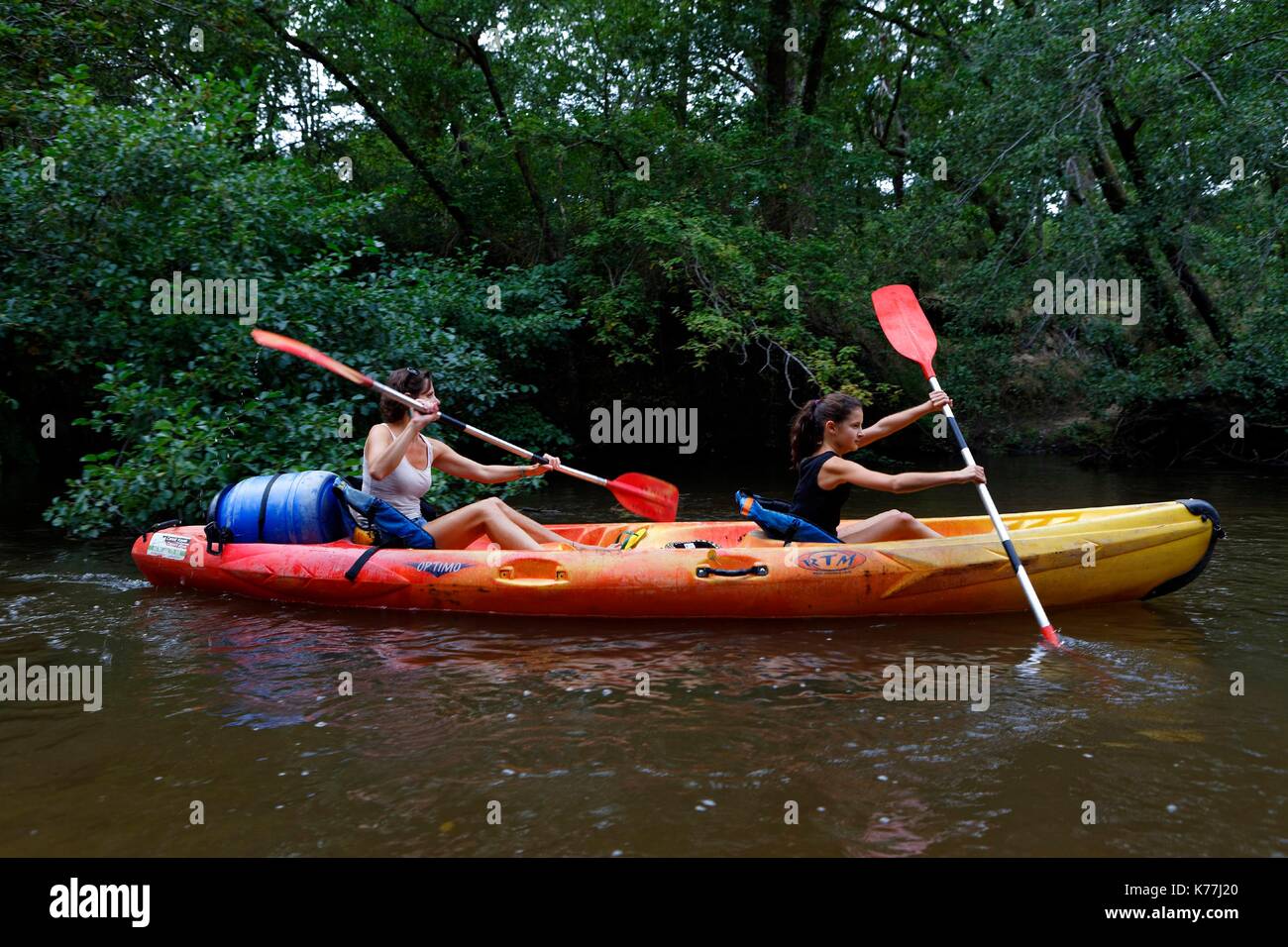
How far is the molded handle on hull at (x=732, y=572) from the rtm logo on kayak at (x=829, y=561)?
142 mm

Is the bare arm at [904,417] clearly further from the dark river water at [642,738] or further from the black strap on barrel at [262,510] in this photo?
the black strap on barrel at [262,510]

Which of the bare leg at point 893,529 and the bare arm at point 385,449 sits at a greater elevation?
the bare arm at point 385,449

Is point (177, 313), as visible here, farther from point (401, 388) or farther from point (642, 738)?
point (642, 738)

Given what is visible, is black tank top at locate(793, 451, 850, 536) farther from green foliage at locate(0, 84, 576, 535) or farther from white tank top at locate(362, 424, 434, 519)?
green foliage at locate(0, 84, 576, 535)

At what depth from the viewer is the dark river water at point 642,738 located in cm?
261

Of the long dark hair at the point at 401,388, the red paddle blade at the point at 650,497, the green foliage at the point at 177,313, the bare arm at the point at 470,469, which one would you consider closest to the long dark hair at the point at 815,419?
the red paddle blade at the point at 650,497

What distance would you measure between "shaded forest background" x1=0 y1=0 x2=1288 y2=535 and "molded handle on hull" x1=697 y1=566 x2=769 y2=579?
11.0 ft

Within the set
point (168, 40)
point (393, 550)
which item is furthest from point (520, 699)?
point (168, 40)

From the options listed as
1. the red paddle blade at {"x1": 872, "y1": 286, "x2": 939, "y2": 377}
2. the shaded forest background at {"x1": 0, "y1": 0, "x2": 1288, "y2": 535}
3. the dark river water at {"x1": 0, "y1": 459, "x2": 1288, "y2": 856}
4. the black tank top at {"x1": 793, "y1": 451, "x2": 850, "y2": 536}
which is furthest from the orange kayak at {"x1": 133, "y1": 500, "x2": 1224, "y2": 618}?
the shaded forest background at {"x1": 0, "y1": 0, "x2": 1288, "y2": 535}

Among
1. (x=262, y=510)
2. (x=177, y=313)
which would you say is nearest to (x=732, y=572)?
(x=262, y=510)

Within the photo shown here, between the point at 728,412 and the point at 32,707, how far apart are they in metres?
11.6

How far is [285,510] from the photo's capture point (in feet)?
17.8

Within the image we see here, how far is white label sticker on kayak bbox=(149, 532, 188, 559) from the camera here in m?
5.64

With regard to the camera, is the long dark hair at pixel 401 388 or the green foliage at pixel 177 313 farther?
the green foliage at pixel 177 313
